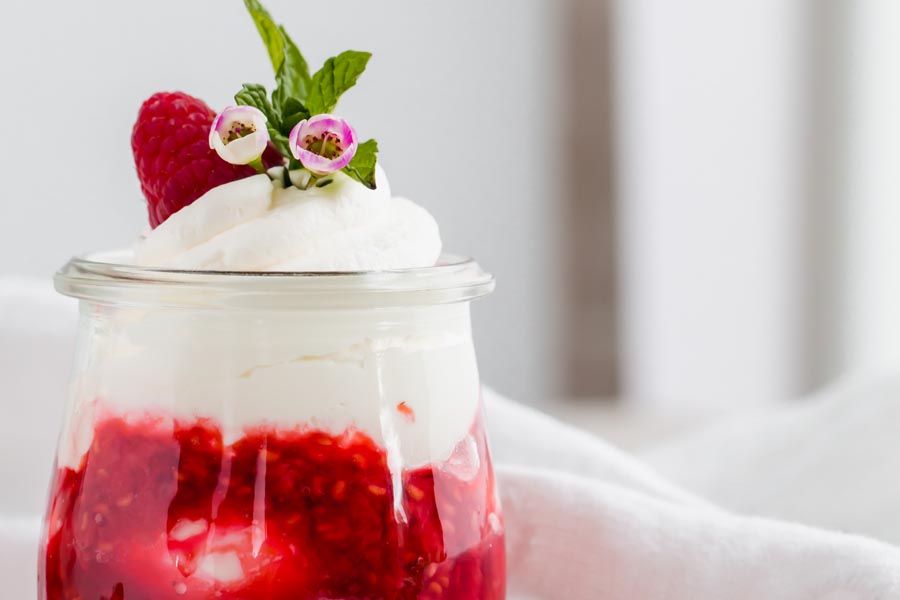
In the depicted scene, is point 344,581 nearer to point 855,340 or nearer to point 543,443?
point 543,443

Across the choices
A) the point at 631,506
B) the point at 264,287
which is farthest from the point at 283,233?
the point at 631,506

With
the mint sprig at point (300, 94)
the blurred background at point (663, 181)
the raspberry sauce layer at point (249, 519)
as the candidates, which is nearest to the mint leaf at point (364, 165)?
the mint sprig at point (300, 94)

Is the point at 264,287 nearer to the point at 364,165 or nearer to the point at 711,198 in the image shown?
the point at 364,165

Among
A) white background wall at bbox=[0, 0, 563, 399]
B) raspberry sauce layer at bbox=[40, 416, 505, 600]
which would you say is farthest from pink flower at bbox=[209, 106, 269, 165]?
white background wall at bbox=[0, 0, 563, 399]

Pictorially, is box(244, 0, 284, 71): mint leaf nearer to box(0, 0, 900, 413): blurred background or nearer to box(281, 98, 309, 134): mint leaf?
box(281, 98, 309, 134): mint leaf

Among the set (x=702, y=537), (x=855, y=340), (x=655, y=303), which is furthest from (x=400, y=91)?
(x=702, y=537)
